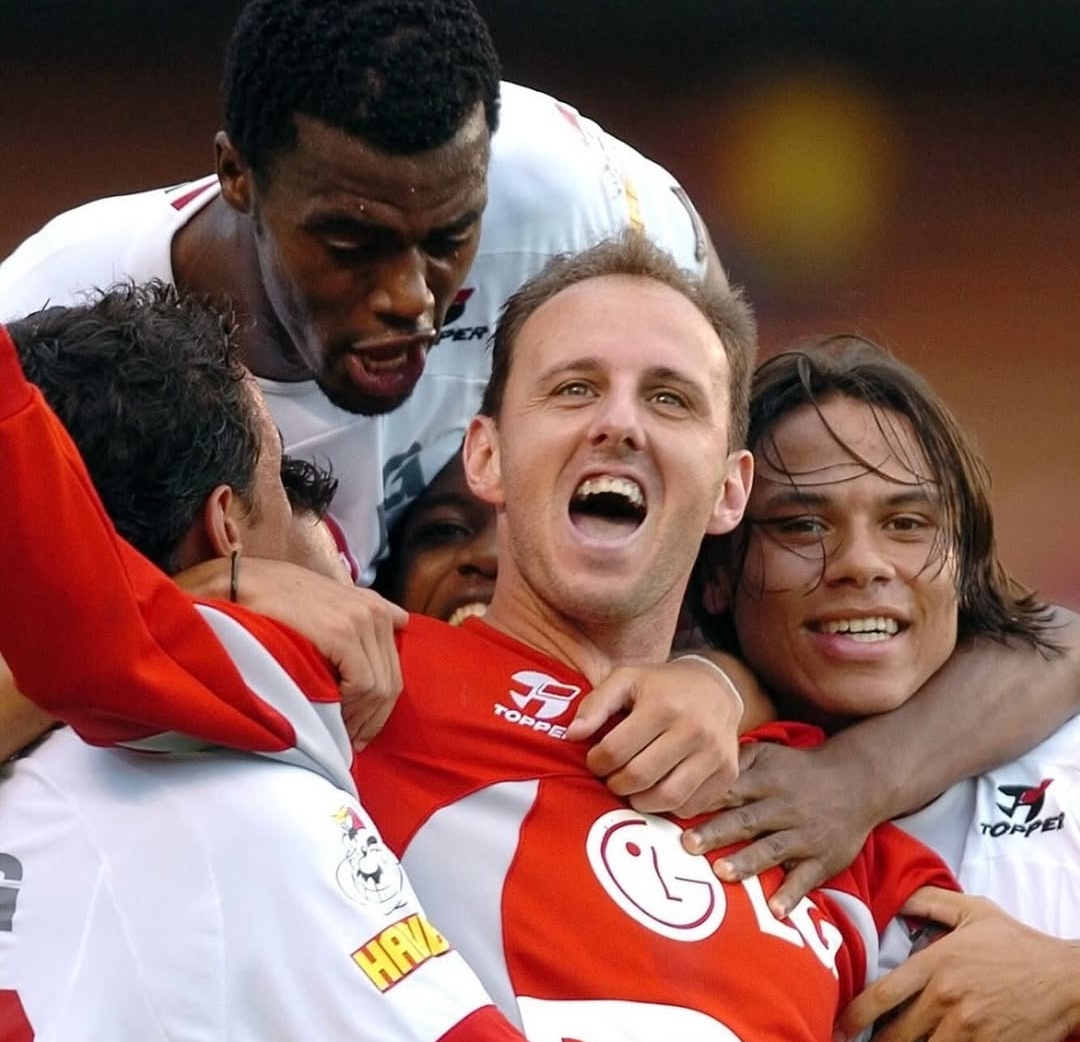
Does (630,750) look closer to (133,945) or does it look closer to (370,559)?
(133,945)

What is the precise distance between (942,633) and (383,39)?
874 millimetres

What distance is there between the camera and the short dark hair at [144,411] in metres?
1.67

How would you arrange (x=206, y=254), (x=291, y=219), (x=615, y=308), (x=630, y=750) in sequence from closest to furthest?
(x=630, y=750), (x=615, y=308), (x=291, y=219), (x=206, y=254)

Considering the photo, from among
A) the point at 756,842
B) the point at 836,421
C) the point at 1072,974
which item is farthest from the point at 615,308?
the point at 1072,974

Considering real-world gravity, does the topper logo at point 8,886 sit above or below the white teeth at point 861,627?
above

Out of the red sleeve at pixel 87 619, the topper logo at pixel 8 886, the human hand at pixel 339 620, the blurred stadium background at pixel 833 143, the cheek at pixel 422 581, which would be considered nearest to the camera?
the red sleeve at pixel 87 619

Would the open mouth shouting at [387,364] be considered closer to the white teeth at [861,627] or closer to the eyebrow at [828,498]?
the eyebrow at [828,498]

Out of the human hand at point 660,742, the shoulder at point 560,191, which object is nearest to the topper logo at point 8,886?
the human hand at point 660,742

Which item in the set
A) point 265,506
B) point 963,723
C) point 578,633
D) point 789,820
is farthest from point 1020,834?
point 265,506

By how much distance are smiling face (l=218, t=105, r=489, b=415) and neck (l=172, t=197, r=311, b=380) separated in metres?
0.04

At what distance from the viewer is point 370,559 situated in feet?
8.54

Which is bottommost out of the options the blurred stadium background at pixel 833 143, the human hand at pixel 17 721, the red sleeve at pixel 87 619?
the blurred stadium background at pixel 833 143

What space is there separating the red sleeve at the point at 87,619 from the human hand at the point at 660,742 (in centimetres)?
42

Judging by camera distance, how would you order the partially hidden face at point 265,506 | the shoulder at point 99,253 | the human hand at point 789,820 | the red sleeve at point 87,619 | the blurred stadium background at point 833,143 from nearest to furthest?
the red sleeve at point 87,619
the partially hidden face at point 265,506
the human hand at point 789,820
the shoulder at point 99,253
the blurred stadium background at point 833,143
